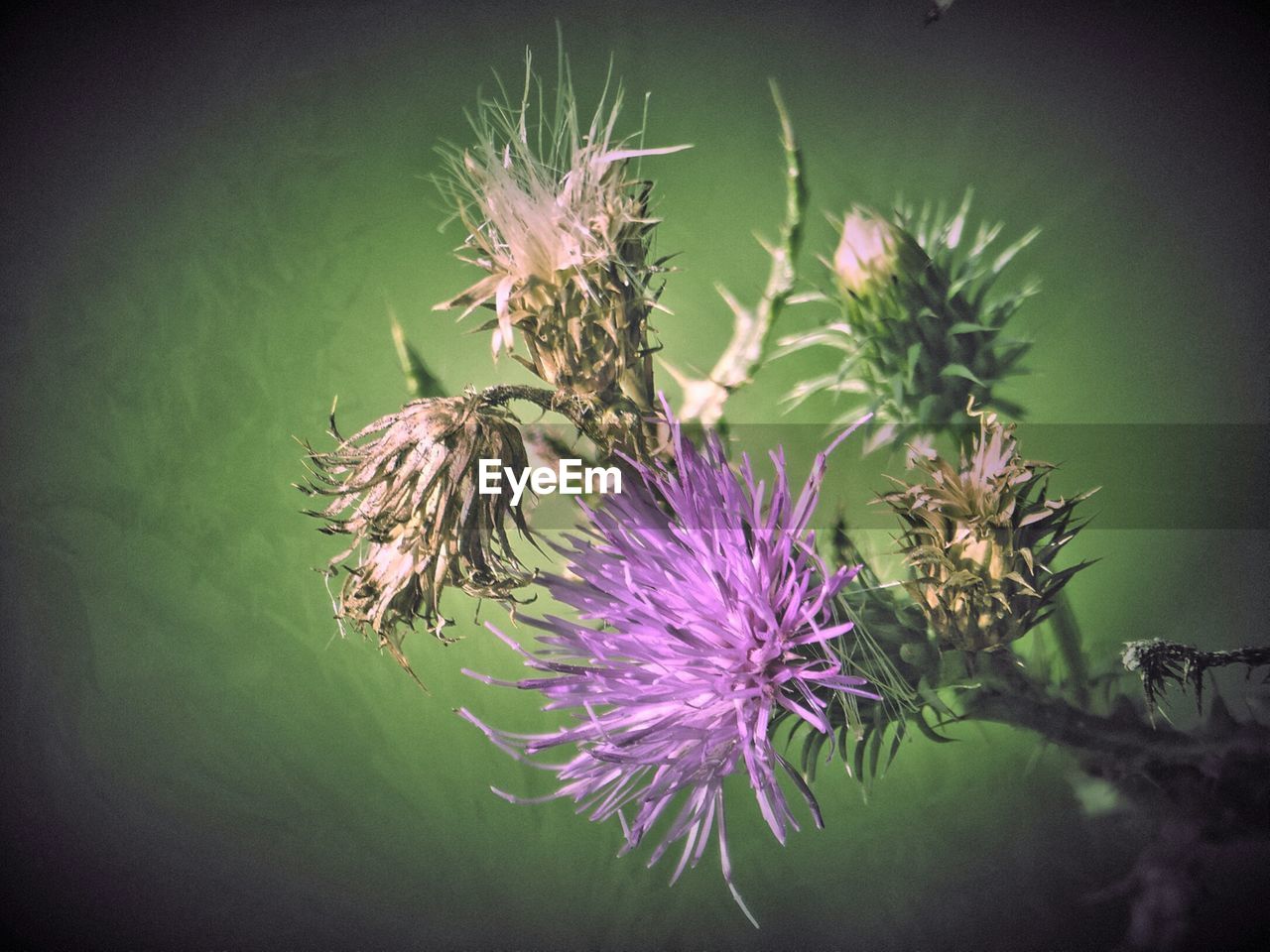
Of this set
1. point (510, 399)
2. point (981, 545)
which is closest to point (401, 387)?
point (510, 399)

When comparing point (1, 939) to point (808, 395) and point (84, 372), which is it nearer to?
point (84, 372)

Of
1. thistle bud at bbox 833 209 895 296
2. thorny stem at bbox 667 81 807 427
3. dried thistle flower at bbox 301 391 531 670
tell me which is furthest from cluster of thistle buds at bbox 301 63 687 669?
thistle bud at bbox 833 209 895 296

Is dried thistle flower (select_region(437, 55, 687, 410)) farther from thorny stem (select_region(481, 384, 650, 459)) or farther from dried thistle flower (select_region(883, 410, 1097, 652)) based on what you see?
dried thistle flower (select_region(883, 410, 1097, 652))

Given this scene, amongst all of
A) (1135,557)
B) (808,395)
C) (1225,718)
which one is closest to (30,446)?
(808,395)

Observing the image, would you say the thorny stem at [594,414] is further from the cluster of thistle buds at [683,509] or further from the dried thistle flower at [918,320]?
the dried thistle flower at [918,320]

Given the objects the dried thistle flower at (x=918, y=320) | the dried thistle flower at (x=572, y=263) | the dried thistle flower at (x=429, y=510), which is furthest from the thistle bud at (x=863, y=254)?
the dried thistle flower at (x=429, y=510)
